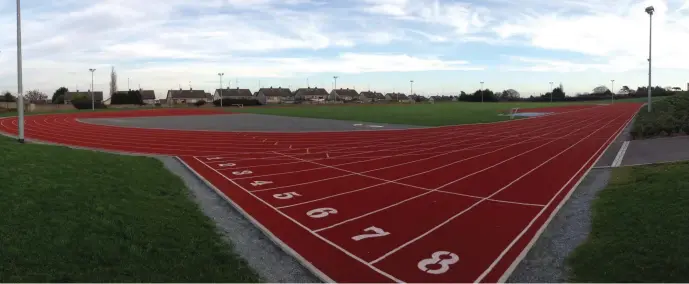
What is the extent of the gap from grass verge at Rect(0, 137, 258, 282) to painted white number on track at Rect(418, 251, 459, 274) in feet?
7.37

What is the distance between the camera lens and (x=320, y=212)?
9617 mm

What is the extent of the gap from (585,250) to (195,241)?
573cm

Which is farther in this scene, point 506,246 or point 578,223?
point 578,223

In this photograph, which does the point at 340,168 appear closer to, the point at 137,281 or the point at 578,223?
the point at 578,223

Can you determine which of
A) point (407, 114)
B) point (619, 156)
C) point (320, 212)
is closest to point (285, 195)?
point (320, 212)

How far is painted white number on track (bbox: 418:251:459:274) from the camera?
6438 millimetres

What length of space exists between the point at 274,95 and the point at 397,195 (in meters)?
138

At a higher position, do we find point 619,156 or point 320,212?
point 619,156

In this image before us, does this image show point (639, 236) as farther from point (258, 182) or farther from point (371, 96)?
point (371, 96)

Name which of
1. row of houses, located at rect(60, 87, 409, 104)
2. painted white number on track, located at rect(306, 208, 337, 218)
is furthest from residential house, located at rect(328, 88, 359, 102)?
painted white number on track, located at rect(306, 208, 337, 218)

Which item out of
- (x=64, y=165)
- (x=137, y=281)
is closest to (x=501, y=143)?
(x=64, y=165)

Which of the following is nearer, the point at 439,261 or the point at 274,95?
the point at 439,261

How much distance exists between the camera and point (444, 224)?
8.60 metres

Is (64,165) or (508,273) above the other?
(64,165)
